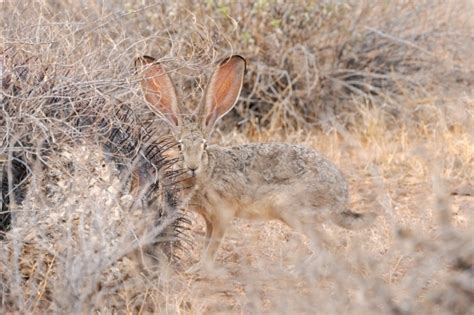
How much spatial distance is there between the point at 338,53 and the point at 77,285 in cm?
423

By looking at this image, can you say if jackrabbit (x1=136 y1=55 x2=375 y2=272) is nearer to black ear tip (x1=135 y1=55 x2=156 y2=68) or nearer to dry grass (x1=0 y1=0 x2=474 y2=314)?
dry grass (x1=0 y1=0 x2=474 y2=314)

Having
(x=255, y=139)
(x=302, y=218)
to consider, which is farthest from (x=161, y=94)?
(x=255, y=139)

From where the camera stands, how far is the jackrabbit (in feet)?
16.8

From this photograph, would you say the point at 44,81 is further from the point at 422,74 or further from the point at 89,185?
the point at 422,74

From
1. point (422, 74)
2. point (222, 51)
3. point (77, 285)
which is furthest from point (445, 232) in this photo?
point (422, 74)

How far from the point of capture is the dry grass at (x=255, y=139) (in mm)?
3541

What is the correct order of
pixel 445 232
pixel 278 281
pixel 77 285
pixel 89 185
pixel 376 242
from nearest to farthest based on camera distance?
pixel 445 232 → pixel 77 285 → pixel 89 185 → pixel 278 281 → pixel 376 242

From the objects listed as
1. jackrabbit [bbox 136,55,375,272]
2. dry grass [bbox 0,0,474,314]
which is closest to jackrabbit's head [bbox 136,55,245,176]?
jackrabbit [bbox 136,55,375,272]

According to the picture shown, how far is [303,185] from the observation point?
5.30 metres

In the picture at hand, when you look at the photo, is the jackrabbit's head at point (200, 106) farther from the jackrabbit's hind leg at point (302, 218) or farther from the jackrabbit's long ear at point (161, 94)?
the jackrabbit's hind leg at point (302, 218)

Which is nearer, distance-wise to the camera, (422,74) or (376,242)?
(376,242)

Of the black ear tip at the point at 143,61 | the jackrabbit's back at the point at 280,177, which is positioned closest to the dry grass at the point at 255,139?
the black ear tip at the point at 143,61

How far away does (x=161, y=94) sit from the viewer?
500 centimetres

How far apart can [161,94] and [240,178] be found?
0.68m
